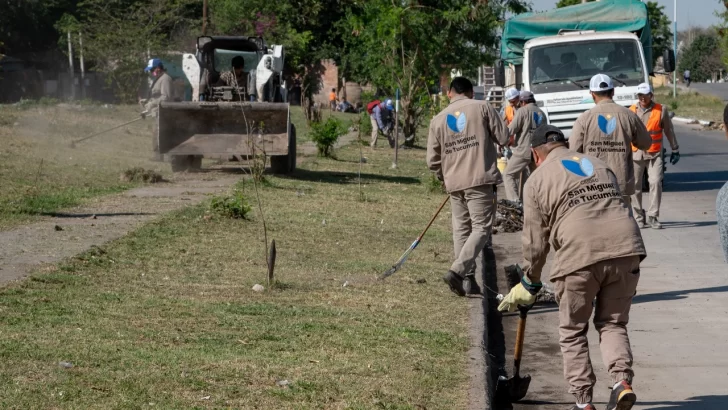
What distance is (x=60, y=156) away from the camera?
21406 mm

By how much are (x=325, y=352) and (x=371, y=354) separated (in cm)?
29

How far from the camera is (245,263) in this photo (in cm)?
1048

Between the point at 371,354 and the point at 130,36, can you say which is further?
Answer: the point at 130,36

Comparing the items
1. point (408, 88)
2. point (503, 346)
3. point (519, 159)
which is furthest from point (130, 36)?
point (503, 346)

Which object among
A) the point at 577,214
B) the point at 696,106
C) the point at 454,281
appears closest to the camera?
the point at 577,214

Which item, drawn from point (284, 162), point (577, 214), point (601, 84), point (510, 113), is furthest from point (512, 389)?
point (284, 162)

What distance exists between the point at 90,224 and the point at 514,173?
6.11 m

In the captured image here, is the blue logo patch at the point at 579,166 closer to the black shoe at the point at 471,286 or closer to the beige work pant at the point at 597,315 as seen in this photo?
the beige work pant at the point at 597,315

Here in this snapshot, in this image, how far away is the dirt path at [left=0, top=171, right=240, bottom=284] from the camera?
10.1 m

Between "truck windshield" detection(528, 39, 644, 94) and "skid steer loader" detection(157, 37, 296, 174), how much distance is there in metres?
4.63

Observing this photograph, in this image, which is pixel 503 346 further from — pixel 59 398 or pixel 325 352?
pixel 59 398

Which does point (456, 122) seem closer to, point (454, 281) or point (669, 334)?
point (454, 281)

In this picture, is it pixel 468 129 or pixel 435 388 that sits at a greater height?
pixel 468 129

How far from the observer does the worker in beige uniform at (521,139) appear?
600 inches
